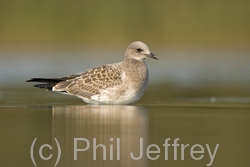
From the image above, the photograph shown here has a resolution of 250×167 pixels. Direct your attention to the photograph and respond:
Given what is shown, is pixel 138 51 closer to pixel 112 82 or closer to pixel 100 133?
pixel 112 82

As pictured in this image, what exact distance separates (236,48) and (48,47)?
535 cm

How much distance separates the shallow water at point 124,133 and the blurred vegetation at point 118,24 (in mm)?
10519

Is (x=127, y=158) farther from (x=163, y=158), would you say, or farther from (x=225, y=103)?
(x=225, y=103)

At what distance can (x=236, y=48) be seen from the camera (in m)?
22.1

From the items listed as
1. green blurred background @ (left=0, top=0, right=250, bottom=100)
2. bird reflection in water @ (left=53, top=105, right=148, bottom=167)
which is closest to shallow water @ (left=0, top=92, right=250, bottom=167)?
bird reflection in water @ (left=53, top=105, right=148, bottom=167)

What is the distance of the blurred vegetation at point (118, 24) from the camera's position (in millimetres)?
22719

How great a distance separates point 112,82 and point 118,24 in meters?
11.0

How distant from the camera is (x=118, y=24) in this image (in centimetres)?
2295

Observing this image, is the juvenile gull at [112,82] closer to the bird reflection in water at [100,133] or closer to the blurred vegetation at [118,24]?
the bird reflection in water at [100,133]

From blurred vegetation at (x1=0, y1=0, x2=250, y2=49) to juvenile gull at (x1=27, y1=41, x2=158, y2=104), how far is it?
9738 mm

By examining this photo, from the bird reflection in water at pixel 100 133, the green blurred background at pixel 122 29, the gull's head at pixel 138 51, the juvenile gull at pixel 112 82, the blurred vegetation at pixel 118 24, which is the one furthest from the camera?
the blurred vegetation at pixel 118 24

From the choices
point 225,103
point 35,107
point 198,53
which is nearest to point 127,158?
point 35,107

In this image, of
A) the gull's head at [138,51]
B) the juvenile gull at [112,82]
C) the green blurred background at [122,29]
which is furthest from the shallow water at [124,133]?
the green blurred background at [122,29]

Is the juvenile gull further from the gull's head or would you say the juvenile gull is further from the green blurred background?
the green blurred background
